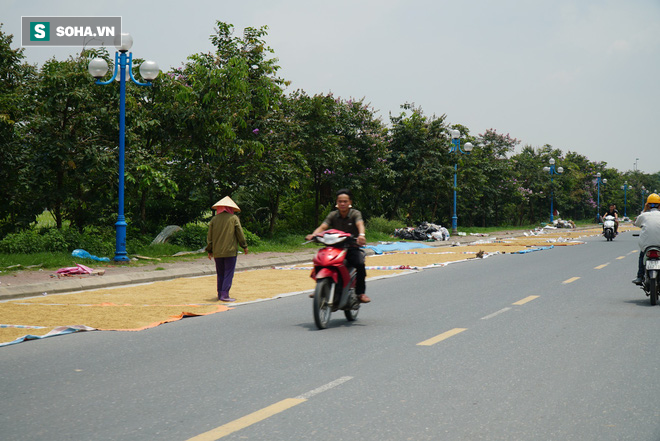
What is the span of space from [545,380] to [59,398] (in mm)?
4014

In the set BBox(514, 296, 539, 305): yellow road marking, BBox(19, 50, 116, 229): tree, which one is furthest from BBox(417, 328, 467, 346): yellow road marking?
BBox(19, 50, 116, 229): tree

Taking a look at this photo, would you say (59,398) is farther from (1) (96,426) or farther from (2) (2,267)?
(2) (2,267)

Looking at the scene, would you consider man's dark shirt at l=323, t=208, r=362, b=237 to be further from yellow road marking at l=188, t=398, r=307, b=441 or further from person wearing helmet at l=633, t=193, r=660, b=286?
person wearing helmet at l=633, t=193, r=660, b=286

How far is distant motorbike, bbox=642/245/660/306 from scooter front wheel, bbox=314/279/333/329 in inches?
204

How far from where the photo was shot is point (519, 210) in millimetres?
66625

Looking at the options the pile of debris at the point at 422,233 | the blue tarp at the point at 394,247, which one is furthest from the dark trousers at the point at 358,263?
the pile of debris at the point at 422,233

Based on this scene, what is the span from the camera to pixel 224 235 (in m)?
12.1

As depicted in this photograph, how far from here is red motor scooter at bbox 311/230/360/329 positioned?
8.61 metres

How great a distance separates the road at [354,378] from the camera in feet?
15.2

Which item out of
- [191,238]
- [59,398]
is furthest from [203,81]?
[59,398]

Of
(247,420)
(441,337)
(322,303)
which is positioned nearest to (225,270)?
(322,303)

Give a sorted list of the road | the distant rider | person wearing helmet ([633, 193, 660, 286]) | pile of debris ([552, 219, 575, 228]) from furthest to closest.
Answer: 1. pile of debris ([552, 219, 575, 228])
2. person wearing helmet ([633, 193, 660, 286])
3. the distant rider
4. the road

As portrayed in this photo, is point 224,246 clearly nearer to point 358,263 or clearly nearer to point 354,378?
point 358,263

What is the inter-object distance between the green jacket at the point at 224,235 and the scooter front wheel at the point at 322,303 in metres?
3.65
